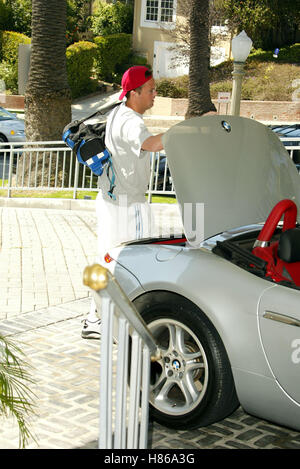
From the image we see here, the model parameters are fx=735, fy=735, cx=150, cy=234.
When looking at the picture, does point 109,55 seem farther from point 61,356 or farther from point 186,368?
point 186,368

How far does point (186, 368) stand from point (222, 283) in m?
0.56

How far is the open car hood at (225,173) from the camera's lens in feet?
14.6

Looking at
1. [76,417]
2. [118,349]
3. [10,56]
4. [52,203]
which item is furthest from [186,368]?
[10,56]

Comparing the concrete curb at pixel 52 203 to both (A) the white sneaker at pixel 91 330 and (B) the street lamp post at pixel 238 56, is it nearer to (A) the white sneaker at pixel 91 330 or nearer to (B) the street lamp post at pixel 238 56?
(B) the street lamp post at pixel 238 56

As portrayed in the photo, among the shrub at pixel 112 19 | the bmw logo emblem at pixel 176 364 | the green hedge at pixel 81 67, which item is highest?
the shrub at pixel 112 19

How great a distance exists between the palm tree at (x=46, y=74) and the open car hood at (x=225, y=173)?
10090 mm

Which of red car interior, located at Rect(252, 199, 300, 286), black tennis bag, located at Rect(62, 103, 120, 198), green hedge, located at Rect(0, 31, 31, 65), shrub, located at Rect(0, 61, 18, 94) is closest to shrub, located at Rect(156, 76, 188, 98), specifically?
shrub, located at Rect(0, 61, 18, 94)

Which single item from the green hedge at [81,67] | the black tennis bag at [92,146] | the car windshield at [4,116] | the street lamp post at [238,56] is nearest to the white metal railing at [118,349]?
the black tennis bag at [92,146]

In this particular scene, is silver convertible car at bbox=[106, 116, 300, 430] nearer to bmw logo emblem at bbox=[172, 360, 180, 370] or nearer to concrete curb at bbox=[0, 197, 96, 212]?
bmw logo emblem at bbox=[172, 360, 180, 370]

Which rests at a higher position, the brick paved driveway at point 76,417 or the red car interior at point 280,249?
the red car interior at point 280,249

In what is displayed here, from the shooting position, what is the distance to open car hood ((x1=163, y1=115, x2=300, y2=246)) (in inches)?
175

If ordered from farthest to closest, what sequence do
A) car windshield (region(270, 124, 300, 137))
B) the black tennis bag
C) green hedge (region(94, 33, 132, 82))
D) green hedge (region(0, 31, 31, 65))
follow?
green hedge (region(94, 33, 132, 82)), green hedge (region(0, 31, 31, 65)), car windshield (region(270, 124, 300, 137)), the black tennis bag
